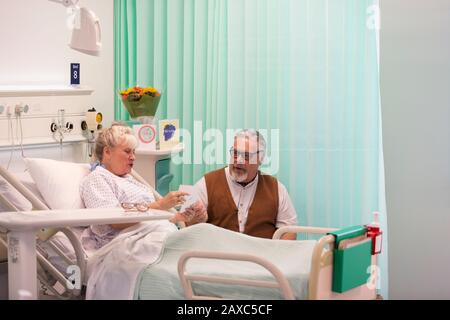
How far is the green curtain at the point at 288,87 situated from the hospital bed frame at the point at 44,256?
1.47 meters

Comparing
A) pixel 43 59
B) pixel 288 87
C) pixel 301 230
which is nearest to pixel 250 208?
pixel 301 230

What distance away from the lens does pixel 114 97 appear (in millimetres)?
4766

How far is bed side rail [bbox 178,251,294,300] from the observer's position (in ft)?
8.51

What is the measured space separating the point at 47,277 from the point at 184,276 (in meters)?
0.83

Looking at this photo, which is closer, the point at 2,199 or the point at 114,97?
the point at 2,199

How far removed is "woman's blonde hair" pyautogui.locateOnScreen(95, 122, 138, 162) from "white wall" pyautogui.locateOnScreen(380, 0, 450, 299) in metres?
1.41

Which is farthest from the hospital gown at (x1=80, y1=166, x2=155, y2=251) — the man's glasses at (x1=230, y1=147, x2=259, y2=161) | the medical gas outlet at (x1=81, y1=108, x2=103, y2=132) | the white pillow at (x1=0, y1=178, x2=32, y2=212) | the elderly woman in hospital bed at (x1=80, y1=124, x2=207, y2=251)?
the medical gas outlet at (x1=81, y1=108, x2=103, y2=132)

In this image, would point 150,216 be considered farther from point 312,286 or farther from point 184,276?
point 312,286

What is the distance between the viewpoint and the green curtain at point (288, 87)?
404 cm

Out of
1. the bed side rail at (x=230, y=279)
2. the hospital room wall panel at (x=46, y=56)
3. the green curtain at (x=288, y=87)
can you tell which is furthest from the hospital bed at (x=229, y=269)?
the hospital room wall panel at (x=46, y=56)

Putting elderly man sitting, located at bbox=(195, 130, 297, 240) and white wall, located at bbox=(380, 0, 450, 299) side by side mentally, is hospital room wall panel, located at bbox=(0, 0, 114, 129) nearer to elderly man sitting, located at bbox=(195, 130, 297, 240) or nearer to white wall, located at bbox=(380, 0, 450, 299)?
elderly man sitting, located at bbox=(195, 130, 297, 240)

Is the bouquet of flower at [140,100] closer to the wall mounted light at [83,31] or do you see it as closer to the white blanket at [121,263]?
the wall mounted light at [83,31]
